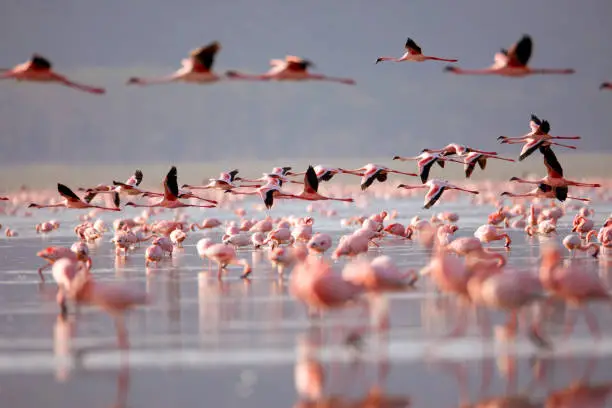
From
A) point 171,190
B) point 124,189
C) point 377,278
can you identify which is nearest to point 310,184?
point 171,190

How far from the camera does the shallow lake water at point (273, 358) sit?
237 inches

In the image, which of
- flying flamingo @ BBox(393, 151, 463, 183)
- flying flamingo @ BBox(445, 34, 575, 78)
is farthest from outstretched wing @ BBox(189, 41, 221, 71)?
flying flamingo @ BBox(393, 151, 463, 183)

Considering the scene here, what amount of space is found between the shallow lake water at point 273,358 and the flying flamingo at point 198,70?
139 inches

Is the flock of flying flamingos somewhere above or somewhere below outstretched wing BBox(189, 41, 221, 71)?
below

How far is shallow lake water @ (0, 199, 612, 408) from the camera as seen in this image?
603 centimetres

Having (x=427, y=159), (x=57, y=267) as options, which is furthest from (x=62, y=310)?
(x=427, y=159)

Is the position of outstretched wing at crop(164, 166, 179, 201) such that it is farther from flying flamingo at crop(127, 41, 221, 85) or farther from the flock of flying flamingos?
flying flamingo at crop(127, 41, 221, 85)

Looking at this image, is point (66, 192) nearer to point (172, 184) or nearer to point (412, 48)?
point (172, 184)

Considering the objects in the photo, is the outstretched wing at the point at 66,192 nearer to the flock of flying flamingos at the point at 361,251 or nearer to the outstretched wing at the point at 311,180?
the flock of flying flamingos at the point at 361,251

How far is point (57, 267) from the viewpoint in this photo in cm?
888

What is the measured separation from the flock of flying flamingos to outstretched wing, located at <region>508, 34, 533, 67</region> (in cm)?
1

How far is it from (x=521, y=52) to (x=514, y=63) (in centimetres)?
36

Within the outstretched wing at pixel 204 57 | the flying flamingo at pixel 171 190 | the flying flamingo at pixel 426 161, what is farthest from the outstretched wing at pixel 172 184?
the flying flamingo at pixel 426 161

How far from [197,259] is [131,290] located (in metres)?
7.62
